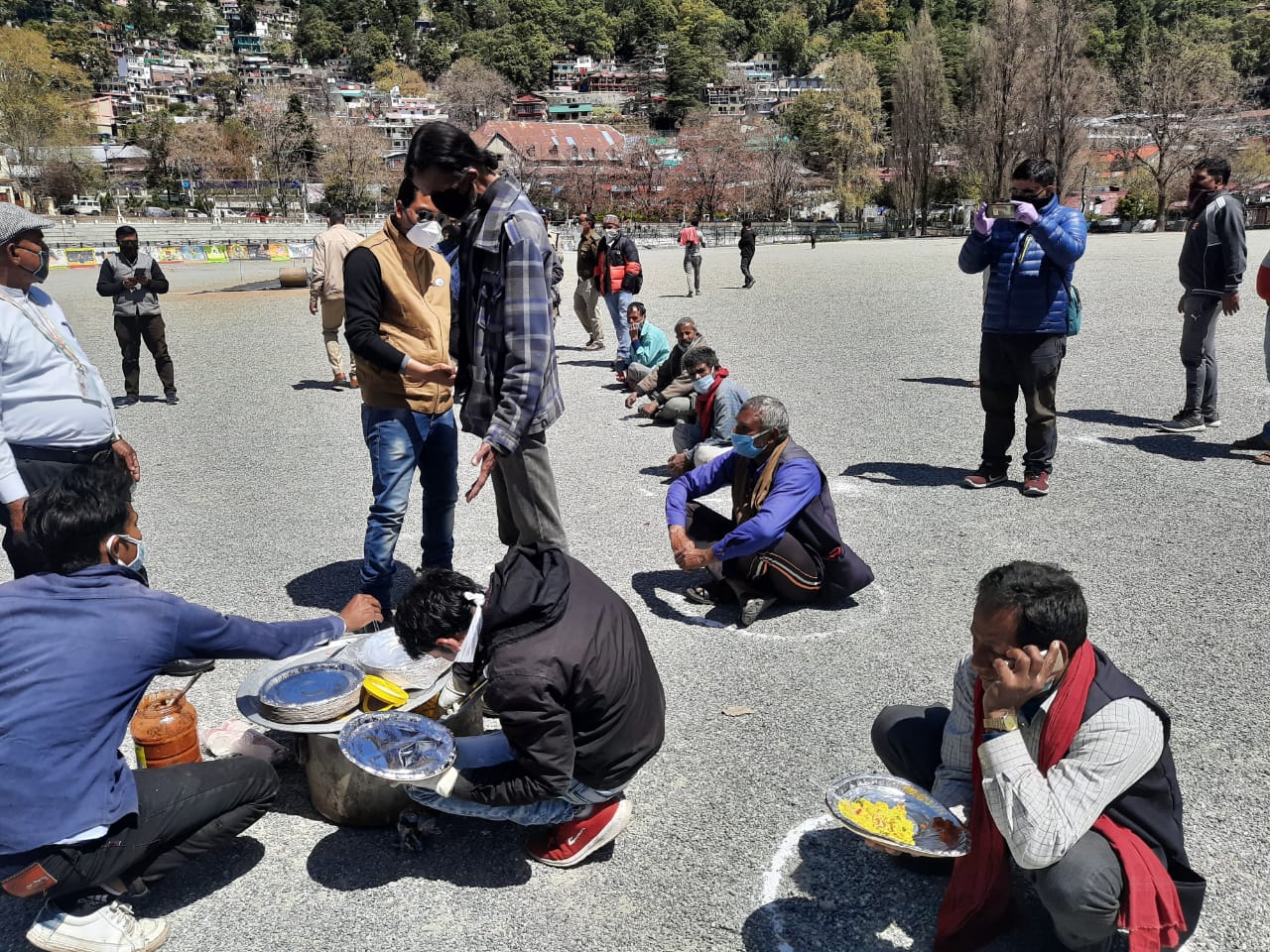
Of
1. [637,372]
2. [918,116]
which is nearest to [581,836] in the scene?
[637,372]

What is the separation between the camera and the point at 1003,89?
4809 cm

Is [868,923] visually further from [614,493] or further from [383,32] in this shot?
[383,32]

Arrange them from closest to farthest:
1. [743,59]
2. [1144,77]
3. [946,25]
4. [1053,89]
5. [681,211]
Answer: [1053,89]
[1144,77]
[681,211]
[946,25]
[743,59]

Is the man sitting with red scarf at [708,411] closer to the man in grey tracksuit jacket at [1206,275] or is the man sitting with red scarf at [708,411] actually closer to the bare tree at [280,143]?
the man in grey tracksuit jacket at [1206,275]

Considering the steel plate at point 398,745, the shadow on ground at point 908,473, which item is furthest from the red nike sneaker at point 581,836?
the shadow on ground at point 908,473

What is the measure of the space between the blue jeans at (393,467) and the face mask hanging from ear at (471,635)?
4.72ft

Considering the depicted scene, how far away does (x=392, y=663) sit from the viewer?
2941 mm

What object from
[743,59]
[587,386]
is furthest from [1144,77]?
[743,59]

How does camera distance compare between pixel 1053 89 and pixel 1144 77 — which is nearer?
pixel 1053 89

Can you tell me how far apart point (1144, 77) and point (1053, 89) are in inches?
950

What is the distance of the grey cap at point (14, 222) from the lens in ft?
11.3

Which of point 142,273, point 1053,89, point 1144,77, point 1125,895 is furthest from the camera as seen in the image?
point 1144,77

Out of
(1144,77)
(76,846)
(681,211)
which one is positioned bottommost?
(76,846)

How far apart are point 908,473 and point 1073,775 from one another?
15.8ft
